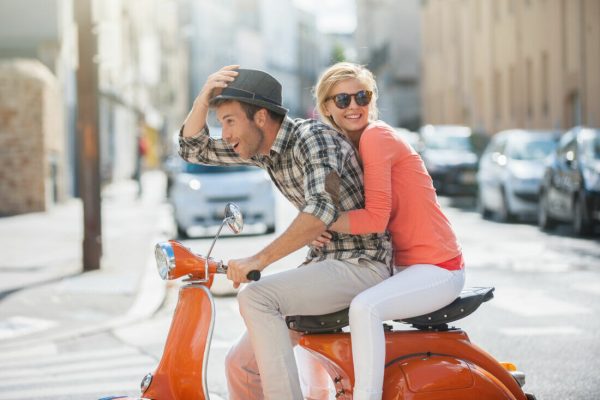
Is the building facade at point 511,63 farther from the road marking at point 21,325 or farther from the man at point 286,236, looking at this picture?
the man at point 286,236

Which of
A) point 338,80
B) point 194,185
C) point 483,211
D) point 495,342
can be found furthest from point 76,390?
point 483,211

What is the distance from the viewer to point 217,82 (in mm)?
4133

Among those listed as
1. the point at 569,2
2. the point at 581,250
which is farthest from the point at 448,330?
the point at 569,2

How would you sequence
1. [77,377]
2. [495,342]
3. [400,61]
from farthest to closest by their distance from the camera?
1. [400,61]
2. [495,342]
3. [77,377]

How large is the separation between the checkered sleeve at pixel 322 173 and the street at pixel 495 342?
236cm

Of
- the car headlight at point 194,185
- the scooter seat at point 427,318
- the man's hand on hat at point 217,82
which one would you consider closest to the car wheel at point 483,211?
the car headlight at point 194,185

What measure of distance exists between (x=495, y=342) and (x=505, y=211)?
12706mm

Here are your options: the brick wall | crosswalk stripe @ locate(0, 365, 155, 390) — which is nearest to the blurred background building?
the brick wall

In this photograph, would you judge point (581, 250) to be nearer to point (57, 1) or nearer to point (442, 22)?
point (57, 1)

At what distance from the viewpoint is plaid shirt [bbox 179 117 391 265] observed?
4.00 m

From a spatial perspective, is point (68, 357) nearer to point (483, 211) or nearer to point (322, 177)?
point (322, 177)

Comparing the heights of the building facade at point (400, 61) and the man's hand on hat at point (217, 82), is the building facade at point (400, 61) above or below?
above

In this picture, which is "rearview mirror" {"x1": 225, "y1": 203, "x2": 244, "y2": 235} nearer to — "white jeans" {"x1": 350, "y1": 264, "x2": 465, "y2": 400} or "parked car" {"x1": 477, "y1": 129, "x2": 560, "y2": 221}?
"white jeans" {"x1": 350, "y1": 264, "x2": 465, "y2": 400}

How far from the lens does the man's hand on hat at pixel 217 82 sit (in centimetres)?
413
